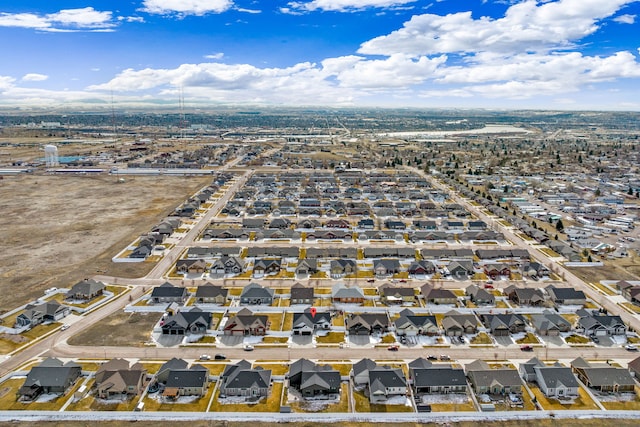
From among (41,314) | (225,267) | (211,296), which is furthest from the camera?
(225,267)

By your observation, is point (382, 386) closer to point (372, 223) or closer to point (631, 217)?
point (372, 223)

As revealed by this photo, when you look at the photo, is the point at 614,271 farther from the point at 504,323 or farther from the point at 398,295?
the point at 398,295

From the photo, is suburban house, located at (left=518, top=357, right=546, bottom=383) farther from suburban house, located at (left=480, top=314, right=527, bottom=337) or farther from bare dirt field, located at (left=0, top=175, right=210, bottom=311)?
bare dirt field, located at (left=0, top=175, right=210, bottom=311)

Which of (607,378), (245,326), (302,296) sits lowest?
(607,378)

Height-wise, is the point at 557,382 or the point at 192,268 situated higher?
the point at 192,268

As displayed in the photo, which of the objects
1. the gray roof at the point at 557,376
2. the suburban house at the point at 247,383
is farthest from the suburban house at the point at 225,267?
the gray roof at the point at 557,376

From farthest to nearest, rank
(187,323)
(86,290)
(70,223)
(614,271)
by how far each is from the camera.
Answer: (70,223), (614,271), (86,290), (187,323)

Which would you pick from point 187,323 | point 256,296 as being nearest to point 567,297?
point 256,296
